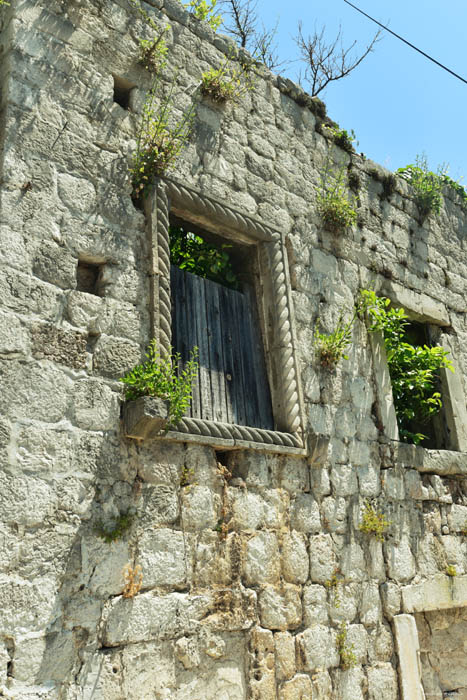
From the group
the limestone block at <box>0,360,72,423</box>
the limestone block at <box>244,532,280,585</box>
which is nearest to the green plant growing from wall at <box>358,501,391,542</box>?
the limestone block at <box>244,532,280,585</box>

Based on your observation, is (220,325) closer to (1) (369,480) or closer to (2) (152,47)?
(1) (369,480)

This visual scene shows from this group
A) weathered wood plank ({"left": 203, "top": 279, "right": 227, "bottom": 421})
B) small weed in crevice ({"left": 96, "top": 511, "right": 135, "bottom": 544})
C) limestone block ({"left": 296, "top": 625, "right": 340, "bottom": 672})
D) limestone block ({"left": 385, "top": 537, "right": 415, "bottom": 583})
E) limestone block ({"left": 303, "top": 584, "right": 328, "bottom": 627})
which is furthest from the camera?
limestone block ({"left": 385, "top": 537, "right": 415, "bottom": 583})

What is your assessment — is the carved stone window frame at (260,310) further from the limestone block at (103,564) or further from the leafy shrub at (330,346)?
the limestone block at (103,564)

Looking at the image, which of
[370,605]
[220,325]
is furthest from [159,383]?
[370,605]

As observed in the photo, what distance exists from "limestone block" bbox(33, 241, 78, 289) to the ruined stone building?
0.01 metres

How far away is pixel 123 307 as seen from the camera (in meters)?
3.59

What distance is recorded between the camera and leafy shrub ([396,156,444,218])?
21.3 ft

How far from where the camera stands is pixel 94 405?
130 inches

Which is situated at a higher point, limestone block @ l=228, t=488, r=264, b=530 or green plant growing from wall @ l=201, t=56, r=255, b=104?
green plant growing from wall @ l=201, t=56, r=255, b=104

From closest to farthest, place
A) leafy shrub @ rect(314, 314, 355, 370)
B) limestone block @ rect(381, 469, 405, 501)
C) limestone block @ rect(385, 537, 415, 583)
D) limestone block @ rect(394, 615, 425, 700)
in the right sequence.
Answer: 1. limestone block @ rect(394, 615, 425, 700)
2. limestone block @ rect(385, 537, 415, 583)
3. leafy shrub @ rect(314, 314, 355, 370)
4. limestone block @ rect(381, 469, 405, 501)

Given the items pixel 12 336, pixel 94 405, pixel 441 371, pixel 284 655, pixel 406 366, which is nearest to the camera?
pixel 12 336

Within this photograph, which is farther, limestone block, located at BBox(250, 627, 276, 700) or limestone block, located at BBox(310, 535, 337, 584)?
limestone block, located at BBox(310, 535, 337, 584)

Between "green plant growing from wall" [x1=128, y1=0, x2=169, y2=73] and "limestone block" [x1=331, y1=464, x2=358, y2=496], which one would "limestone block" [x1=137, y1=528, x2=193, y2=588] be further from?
"green plant growing from wall" [x1=128, y1=0, x2=169, y2=73]

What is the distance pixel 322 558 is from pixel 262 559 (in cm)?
54
